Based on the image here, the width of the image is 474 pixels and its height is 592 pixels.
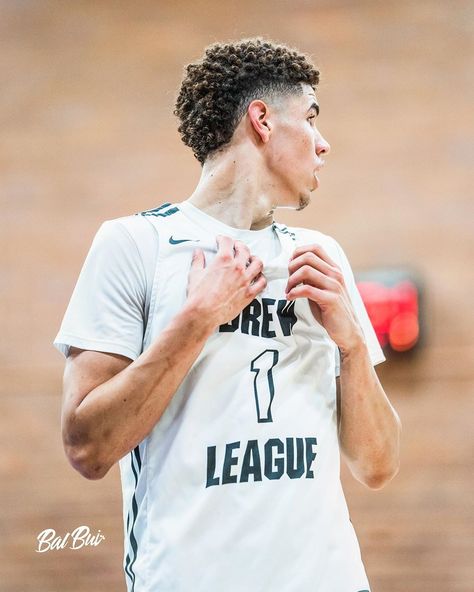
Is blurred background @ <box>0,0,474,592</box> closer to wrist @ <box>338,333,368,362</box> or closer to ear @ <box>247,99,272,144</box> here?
ear @ <box>247,99,272,144</box>

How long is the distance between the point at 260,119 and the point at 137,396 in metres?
0.66

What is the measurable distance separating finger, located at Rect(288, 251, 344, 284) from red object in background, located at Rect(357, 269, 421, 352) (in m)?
2.00

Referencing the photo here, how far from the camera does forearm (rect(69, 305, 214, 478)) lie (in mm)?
1359

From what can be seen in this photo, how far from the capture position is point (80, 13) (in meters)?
4.02

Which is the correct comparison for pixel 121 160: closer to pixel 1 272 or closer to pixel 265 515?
pixel 1 272

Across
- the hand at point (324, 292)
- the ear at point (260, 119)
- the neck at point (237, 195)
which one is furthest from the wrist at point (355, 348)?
the ear at point (260, 119)

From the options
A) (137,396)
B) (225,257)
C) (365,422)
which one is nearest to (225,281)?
(225,257)

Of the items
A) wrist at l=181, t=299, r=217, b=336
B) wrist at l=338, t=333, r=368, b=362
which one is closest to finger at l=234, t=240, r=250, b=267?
wrist at l=181, t=299, r=217, b=336

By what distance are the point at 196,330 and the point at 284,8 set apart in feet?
9.74

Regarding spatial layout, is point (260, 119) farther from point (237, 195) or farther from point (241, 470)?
point (241, 470)

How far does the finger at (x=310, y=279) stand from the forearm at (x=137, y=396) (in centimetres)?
19
